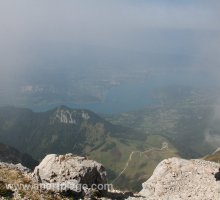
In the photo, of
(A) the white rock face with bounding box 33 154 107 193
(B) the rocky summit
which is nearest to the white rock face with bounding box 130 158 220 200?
(B) the rocky summit

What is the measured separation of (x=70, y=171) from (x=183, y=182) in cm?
1495

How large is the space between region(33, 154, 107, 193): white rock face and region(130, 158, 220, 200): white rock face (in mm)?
6788

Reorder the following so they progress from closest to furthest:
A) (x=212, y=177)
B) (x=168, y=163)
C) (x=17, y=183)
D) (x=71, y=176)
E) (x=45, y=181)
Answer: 1. (x=17, y=183)
2. (x=45, y=181)
3. (x=71, y=176)
4. (x=212, y=177)
5. (x=168, y=163)

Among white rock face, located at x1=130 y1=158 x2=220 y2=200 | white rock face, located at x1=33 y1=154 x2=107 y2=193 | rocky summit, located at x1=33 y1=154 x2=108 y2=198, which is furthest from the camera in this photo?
white rock face, located at x1=130 y1=158 x2=220 y2=200

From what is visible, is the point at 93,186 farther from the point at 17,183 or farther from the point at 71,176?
the point at 17,183

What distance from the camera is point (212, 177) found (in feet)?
173

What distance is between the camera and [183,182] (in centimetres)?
5438

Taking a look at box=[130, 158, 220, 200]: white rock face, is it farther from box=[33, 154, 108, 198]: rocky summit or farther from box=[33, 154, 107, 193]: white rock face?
box=[33, 154, 107, 193]: white rock face

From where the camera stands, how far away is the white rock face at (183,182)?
169 ft

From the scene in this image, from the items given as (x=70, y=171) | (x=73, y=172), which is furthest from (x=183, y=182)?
(x=70, y=171)

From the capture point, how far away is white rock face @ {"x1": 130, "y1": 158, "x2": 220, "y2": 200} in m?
51.6

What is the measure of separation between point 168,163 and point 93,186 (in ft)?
43.0

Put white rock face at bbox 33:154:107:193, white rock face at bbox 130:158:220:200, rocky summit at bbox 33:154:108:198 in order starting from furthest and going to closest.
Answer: white rock face at bbox 130:158:220:200
white rock face at bbox 33:154:107:193
rocky summit at bbox 33:154:108:198

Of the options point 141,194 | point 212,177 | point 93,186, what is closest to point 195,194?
point 212,177
